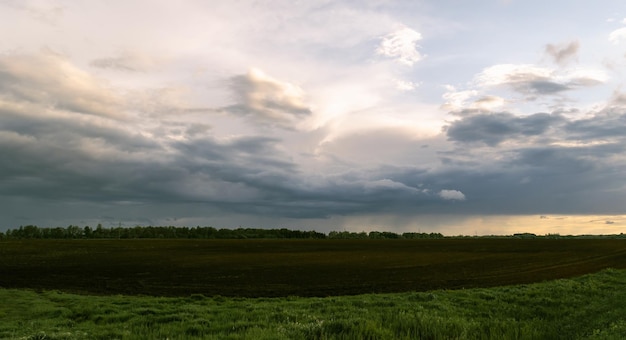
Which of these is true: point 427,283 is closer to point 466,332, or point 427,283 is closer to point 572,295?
point 572,295

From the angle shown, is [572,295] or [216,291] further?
[216,291]

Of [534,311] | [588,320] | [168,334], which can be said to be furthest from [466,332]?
[534,311]

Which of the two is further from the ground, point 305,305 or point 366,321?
point 366,321

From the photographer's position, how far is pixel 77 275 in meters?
57.2

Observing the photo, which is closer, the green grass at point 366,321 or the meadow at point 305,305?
the green grass at point 366,321

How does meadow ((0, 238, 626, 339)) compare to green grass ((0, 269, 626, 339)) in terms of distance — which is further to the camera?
meadow ((0, 238, 626, 339))

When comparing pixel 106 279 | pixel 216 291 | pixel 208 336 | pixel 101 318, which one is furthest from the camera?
pixel 106 279

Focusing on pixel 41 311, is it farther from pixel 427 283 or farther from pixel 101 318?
pixel 427 283

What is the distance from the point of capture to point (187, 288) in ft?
144

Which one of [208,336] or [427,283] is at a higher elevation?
[208,336]

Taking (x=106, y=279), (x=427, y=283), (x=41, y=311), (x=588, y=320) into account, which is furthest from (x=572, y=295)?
(x=106, y=279)

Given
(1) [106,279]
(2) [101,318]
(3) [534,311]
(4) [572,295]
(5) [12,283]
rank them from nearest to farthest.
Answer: (3) [534,311] → (2) [101,318] → (4) [572,295] → (5) [12,283] → (1) [106,279]

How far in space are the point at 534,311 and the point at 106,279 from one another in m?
49.9

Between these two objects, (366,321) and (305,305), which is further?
(305,305)
